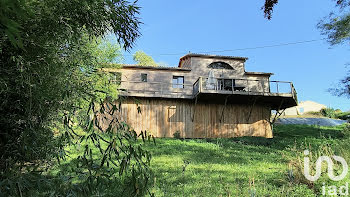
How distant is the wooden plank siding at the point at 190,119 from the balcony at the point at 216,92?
1.73 ft

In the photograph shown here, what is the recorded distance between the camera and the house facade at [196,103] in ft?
60.0

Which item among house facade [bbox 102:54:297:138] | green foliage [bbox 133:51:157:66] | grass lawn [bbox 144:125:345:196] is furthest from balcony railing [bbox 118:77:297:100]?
green foliage [bbox 133:51:157:66]

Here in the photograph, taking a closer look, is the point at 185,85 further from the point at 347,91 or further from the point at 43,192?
the point at 43,192

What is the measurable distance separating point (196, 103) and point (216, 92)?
197cm

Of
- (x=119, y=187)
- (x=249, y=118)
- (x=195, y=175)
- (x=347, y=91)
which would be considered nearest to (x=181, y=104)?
(x=249, y=118)

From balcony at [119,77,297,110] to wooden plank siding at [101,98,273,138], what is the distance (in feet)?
1.73

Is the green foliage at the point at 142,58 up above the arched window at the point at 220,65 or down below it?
above

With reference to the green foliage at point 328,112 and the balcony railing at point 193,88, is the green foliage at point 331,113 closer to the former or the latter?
the green foliage at point 328,112

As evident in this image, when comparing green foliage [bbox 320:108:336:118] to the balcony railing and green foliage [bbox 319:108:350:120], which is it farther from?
the balcony railing

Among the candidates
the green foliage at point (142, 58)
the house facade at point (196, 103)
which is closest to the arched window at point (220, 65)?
the house facade at point (196, 103)

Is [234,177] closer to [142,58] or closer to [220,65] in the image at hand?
[220,65]

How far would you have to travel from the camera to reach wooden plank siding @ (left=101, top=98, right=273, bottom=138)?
18344mm

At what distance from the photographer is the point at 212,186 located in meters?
5.52

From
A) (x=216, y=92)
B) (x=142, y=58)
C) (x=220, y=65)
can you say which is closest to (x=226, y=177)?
(x=216, y=92)
